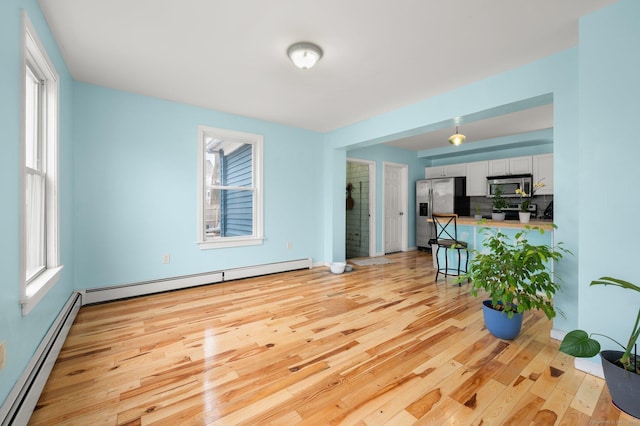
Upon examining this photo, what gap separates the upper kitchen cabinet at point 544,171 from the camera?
16.7 ft

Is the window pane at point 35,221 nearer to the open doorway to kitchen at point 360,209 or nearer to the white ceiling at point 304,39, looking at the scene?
the white ceiling at point 304,39

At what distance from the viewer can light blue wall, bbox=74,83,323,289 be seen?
9.98 feet

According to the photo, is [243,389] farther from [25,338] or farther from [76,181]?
[76,181]

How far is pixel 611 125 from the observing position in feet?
5.64

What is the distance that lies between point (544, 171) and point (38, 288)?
710 cm

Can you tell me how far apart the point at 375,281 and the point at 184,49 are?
3.57 meters

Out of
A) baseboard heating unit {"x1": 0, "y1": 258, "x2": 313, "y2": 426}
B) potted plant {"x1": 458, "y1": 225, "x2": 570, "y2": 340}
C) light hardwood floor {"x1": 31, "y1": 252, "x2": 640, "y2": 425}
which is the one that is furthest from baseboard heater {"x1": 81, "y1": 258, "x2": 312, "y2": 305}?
potted plant {"x1": 458, "y1": 225, "x2": 570, "y2": 340}

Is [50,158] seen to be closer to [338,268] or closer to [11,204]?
[11,204]

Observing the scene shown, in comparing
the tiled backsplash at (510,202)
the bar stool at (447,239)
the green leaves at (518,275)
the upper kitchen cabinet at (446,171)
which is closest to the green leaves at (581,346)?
the green leaves at (518,275)

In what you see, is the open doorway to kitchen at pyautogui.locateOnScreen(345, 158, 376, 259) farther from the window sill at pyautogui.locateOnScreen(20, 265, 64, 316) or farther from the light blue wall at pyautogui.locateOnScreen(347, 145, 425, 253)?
the window sill at pyautogui.locateOnScreen(20, 265, 64, 316)

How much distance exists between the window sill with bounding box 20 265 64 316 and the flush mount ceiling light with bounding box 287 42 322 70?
2.43m

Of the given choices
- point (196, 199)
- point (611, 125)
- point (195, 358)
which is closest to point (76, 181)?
point (196, 199)

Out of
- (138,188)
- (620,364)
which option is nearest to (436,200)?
(620,364)

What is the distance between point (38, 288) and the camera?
172cm
